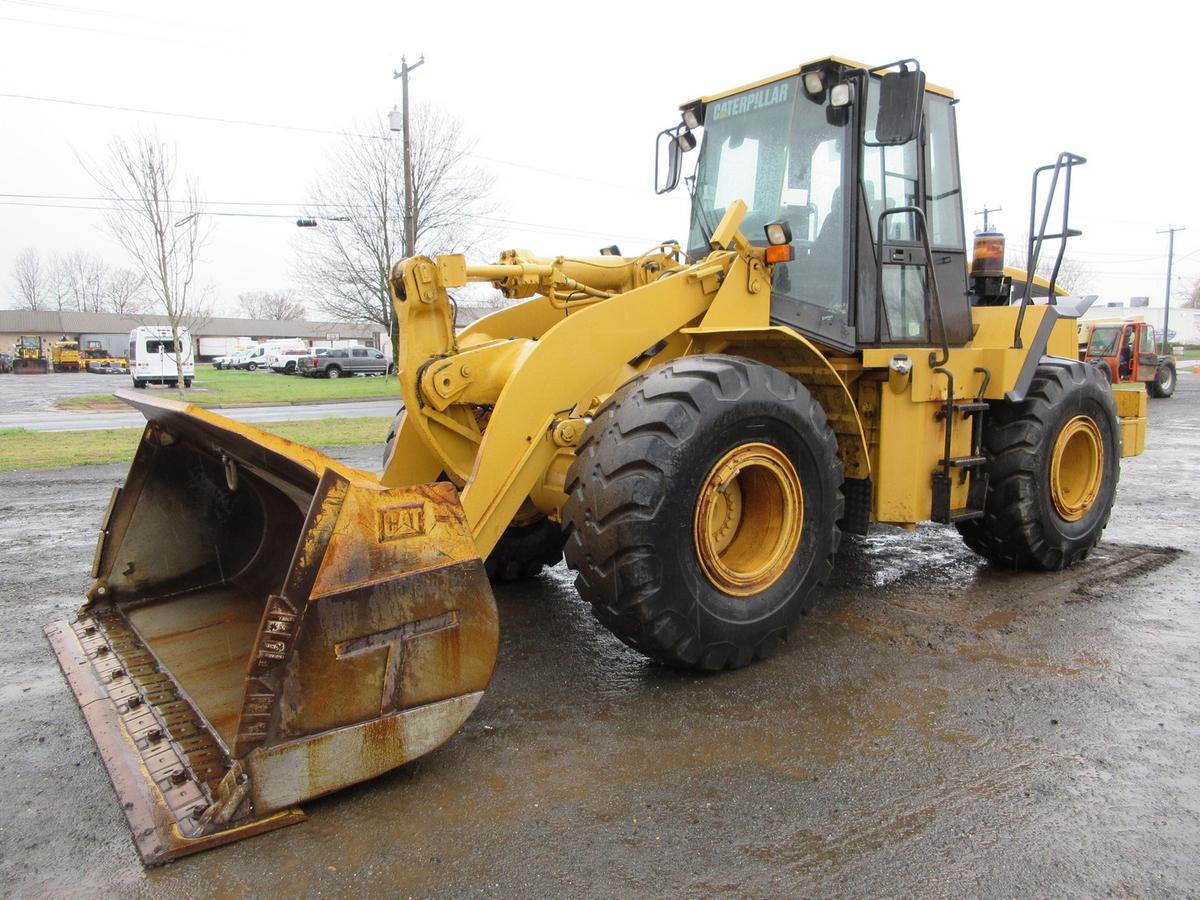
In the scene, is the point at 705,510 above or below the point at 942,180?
below

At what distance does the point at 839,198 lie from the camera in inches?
191

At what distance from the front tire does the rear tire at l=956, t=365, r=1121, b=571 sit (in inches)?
72.5

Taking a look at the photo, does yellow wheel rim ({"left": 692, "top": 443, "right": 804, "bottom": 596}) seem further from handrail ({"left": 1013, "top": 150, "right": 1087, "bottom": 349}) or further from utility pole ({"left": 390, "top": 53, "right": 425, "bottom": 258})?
utility pole ({"left": 390, "top": 53, "right": 425, "bottom": 258})

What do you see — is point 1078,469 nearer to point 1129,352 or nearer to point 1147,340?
point 1129,352

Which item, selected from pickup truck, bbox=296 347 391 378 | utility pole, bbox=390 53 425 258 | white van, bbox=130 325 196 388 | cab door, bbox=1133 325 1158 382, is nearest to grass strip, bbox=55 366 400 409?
white van, bbox=130 325 196 388

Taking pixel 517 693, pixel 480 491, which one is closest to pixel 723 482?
pixel 480 491

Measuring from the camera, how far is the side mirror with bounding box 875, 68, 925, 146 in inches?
165

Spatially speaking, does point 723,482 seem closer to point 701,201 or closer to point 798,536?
point 798,536

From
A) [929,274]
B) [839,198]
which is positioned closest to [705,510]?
[839,198]

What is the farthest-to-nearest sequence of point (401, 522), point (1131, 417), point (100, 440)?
point (100, 440) → point (1131, 417) → point (401, 522)

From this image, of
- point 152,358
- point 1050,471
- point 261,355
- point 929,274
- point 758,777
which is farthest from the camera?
point 261,355

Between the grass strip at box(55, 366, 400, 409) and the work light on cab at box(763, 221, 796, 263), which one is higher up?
the work light on cab at box(763, 221, 796, 263)

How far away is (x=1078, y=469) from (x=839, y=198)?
285cm

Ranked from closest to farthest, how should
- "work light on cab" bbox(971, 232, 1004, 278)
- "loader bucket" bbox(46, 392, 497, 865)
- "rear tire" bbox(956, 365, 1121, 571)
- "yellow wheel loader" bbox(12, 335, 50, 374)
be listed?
"loader bucket" bbox(46, 392, 497, 865)
"rear tire" bbox(956, 365, 1121, 571)
"work light on cab" bbox(971, 232, 1004, 278)
"yellow wheel loader" bbox(12, 335, 50, 374)
